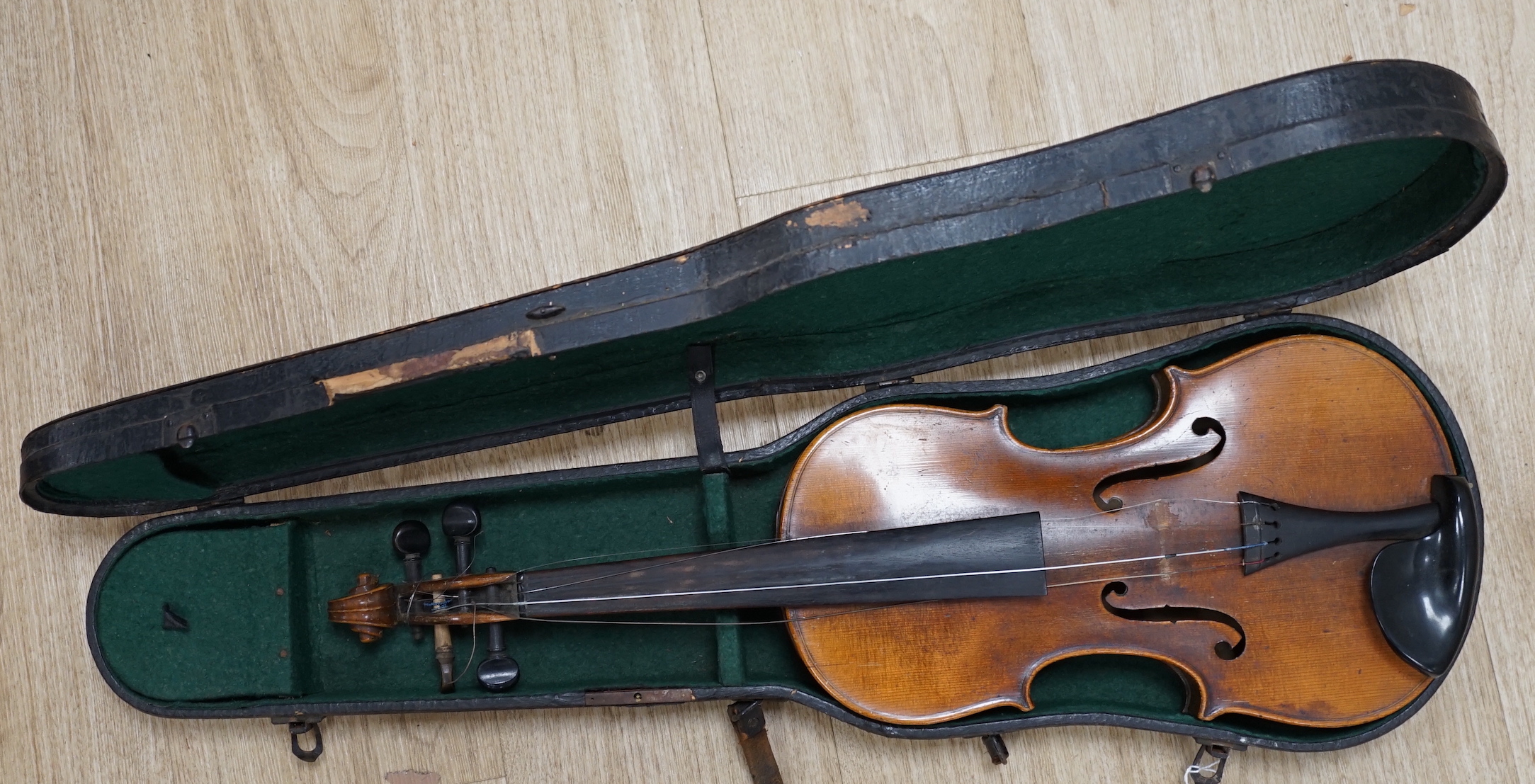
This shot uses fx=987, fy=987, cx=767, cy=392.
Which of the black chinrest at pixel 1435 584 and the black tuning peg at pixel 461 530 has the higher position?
the black tuning peg at pixel 461 530

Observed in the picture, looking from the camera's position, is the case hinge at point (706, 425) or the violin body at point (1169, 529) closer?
the violin body at point (1169, 529)

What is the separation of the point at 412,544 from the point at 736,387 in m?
0.63

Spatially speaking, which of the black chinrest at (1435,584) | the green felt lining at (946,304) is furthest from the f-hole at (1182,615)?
the green felt lining at (946,304)

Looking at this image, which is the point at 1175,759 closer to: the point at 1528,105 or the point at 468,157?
the point at 1528,105

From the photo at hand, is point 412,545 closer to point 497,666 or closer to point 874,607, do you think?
point 497,666

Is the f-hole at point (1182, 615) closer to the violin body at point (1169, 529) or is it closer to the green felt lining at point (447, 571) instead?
the violin body at point (1169, 529)

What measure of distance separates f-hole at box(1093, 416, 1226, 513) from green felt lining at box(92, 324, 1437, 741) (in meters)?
0.14

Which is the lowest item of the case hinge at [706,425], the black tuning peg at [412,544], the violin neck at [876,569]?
the violin neck at [876,569]

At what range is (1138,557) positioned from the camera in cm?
155

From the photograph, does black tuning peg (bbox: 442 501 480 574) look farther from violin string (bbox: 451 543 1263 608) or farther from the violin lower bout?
the violin lower bout

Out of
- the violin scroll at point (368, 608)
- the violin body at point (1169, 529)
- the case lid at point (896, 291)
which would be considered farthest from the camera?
the violin scroll at point (368, 608)

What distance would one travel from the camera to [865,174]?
1943mm

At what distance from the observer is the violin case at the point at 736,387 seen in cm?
137

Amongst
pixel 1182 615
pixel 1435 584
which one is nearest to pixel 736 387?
pixel 1182 615
